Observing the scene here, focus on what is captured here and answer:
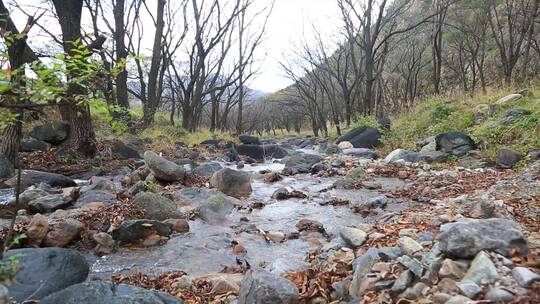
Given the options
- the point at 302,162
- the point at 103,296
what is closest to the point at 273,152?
the point at 302,162

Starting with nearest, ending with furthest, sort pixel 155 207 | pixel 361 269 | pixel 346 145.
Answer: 1. pixel 361 269
2. pixel 155 207
3. pixel 346 145

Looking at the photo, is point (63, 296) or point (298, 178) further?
point (298, 178)

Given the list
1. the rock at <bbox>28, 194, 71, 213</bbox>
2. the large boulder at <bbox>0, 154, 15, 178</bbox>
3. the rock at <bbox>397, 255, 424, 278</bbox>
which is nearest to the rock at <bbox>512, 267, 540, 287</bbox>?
the rock at <bbox>397, 255, 424, 278</bbox>

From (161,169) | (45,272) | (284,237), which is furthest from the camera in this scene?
(161,169)

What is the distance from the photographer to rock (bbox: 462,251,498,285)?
6.55 ft

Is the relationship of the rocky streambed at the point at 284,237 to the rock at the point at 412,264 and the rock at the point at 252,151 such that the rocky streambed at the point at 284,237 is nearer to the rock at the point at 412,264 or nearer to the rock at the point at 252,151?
the rock at the point at 412,264

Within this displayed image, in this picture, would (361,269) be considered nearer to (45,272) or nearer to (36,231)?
(45,272)

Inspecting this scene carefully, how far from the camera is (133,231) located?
14.1 ft

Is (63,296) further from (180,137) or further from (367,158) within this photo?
(180,137)

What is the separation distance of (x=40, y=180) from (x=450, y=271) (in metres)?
6.72

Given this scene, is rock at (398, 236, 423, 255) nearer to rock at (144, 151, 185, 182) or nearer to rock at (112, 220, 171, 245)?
rock at (112, 220, 171, 245)

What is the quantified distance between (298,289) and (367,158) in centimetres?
899

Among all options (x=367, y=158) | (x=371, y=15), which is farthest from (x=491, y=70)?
(x=367, y=158)

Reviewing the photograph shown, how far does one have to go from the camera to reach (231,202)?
243 inches
